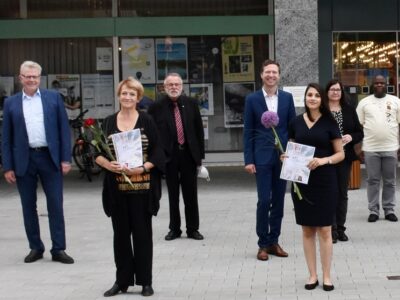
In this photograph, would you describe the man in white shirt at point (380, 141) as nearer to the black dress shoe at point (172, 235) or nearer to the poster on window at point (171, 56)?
the black dress shoe at point (172, 235)

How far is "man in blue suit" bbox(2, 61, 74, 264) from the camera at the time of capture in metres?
8.37

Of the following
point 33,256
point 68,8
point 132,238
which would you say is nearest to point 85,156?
point 68,8

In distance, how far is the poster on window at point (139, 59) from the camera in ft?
53.0

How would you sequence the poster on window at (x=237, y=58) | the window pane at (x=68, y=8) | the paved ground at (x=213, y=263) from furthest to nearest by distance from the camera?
A: the poster on window at (x=237, y=58) < the window pane at (x=68, y=8) < the paved ground at (x=213, y=263)

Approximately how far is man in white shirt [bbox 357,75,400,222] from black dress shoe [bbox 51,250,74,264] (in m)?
4.10

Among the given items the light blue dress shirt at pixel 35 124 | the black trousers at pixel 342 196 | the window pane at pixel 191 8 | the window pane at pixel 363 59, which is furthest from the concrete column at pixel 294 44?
the light blue dress shirt at pixel 35 124

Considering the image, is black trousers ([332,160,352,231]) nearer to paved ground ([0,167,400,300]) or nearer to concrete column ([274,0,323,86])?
paved ground ([0,167,400,300])

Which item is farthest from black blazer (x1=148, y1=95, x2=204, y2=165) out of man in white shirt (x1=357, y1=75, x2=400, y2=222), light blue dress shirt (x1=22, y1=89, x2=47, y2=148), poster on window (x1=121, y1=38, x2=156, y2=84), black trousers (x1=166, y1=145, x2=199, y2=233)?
poster on window (x1=121, y1=38, x2=156, y2=84)

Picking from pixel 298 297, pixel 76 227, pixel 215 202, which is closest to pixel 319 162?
pixel 298 297

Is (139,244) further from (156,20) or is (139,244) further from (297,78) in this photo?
(156,20)

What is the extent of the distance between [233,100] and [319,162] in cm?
963

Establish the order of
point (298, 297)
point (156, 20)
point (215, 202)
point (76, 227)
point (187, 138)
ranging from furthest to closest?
1. point (156, 20)
2. point (215, 202)
3. point (76, 227)
4. point (187, 138)
5. point (298, 297)

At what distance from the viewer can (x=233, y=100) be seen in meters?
16.5

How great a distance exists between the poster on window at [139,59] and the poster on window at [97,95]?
0.60 meters
